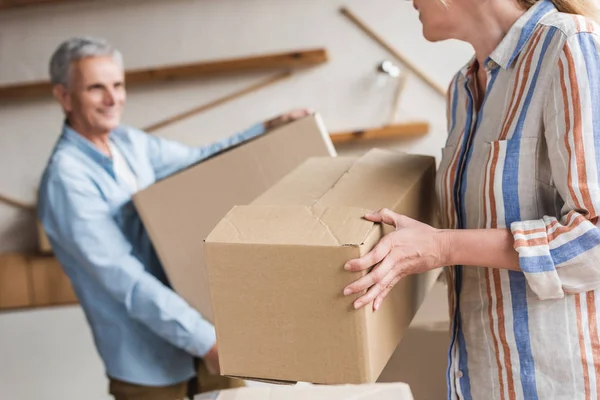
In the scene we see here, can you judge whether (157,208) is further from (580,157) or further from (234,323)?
(580,157)

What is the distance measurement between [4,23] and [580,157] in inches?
119

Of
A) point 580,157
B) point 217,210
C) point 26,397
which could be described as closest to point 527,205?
point 580,157

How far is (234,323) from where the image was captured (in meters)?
0.84

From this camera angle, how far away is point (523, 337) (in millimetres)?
907

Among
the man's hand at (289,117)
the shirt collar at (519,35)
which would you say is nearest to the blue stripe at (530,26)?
the shirt collar at (519,35)

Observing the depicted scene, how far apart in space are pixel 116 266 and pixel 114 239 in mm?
65

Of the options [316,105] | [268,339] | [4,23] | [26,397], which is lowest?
[26,397]

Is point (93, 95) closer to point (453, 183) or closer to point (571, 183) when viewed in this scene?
point (453, 183)

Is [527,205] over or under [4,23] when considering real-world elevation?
under

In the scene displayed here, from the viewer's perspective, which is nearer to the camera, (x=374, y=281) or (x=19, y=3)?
(x=374, y=281)

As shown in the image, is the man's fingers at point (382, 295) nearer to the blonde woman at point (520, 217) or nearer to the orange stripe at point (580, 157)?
the blonde woman at point (520, 217)

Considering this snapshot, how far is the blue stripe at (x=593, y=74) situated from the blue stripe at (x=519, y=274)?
0.16 feet

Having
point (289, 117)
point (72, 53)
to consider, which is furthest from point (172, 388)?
point (72, 53)

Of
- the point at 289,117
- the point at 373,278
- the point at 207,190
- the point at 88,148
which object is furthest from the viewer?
the point at 289,117
